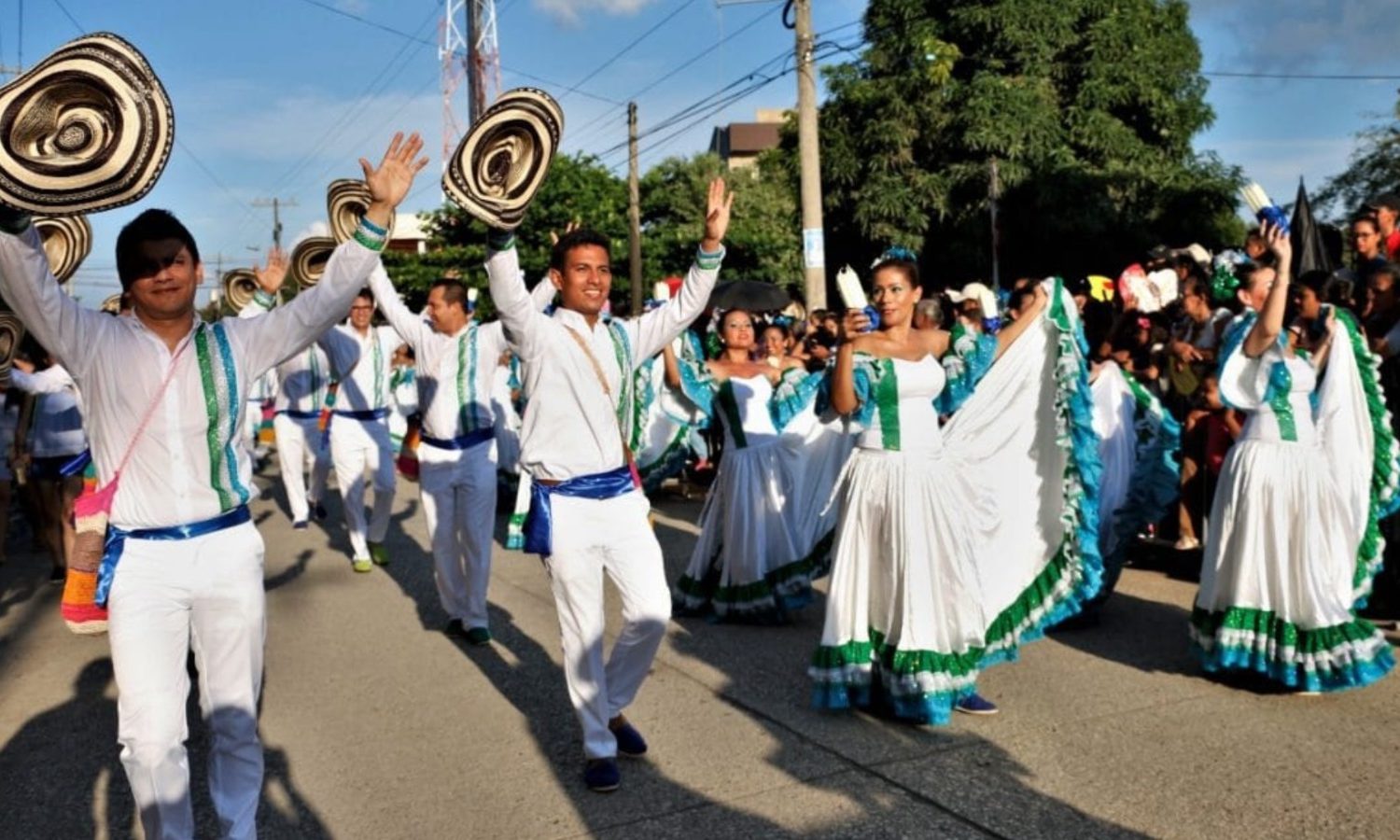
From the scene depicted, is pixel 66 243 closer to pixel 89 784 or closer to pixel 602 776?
pixel 89 784

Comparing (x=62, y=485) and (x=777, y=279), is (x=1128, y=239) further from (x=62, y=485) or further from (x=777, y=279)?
(x=62, y=485)

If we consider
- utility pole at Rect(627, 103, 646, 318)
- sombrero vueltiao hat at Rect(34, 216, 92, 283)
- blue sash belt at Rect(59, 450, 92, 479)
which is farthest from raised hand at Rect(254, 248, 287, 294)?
utility pole at Rect(627, 103, 646, 318)

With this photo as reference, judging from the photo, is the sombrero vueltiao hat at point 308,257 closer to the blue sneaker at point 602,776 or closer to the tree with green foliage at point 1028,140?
the blue sneaker at point 602,776

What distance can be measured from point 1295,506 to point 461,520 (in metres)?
4.59

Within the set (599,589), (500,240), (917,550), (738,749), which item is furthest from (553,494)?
(917,550)

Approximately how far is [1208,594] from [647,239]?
92.1 ft

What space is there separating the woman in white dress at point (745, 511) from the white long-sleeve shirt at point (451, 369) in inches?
54.3

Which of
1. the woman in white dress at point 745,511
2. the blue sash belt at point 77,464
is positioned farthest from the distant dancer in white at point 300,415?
the woman in white dress at point 745,511

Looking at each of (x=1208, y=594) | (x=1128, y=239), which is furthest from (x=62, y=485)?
(x=1128, y=239)

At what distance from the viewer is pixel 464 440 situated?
7.87 m

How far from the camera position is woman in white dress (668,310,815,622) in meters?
7.82

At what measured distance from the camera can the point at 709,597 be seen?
814 cm

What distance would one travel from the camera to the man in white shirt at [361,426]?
10.4 m

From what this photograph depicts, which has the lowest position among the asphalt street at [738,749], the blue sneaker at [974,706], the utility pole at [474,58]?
the asphalt street at [738,749]
